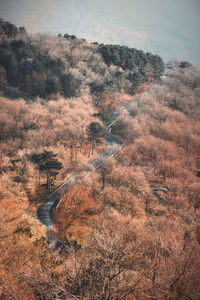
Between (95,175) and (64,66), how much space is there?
53.4 m

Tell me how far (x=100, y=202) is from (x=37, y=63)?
59113mm

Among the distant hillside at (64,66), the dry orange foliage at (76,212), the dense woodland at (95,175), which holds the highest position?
the distant hillside at (64,66)

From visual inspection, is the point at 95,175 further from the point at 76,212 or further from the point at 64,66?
the point at 64,66

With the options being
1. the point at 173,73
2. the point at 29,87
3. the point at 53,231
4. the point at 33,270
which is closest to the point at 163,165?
the point at 53,231

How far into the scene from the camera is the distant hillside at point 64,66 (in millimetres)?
61031

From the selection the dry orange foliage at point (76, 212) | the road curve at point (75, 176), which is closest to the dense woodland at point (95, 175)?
the dry orange foliage at point (76, 212)

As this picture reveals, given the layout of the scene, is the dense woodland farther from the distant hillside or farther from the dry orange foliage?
the distant hillside

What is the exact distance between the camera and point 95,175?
3775cm

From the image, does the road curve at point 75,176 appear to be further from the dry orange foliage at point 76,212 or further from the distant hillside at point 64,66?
the distant hillside at point 64,66

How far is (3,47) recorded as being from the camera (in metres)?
63.4

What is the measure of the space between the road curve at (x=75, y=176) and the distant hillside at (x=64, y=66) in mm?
20984

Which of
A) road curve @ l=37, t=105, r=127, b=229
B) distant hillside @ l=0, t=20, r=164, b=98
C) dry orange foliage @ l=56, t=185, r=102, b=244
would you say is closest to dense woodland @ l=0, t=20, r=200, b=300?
dry orange foliage @ l=56, t=185, r=102, b=244

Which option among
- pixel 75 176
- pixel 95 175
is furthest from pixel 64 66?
pixel 95 175

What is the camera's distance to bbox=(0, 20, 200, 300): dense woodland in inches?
413
